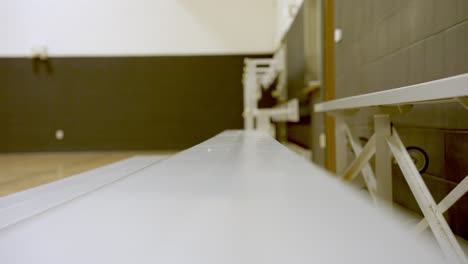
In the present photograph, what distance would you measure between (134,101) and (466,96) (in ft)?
22.3

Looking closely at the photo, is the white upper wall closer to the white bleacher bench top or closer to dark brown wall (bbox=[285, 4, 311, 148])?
dark brown wall (bbox=[285, 4, 311, 148])

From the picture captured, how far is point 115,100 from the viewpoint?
7.41 m

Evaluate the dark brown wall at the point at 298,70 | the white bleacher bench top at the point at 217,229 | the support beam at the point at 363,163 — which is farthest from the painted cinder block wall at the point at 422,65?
the dark brown wall at the point at 298,70

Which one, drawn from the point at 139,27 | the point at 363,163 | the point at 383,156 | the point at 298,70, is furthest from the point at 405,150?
the point at 139,27

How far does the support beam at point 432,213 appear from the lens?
1214 mm

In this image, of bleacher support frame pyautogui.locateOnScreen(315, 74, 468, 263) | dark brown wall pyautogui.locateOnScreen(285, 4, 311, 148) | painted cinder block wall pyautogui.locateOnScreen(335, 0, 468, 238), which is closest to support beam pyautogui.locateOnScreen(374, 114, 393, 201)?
bleacher support frame pyautogui.locateOnScreen(315, 74, 468, 263)

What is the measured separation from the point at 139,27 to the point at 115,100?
128cm

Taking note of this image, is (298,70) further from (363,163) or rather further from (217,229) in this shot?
(217,229)

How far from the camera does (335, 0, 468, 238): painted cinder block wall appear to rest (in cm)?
167

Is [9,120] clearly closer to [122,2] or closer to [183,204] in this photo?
[122,2]

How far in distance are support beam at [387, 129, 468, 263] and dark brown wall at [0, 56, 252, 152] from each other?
602 cm

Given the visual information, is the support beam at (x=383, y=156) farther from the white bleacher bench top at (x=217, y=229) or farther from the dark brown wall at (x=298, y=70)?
the dark brown wall at (x=298, y=70)

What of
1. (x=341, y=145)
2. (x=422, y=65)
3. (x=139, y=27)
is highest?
(x=139, y=27)

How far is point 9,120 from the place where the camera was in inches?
291
